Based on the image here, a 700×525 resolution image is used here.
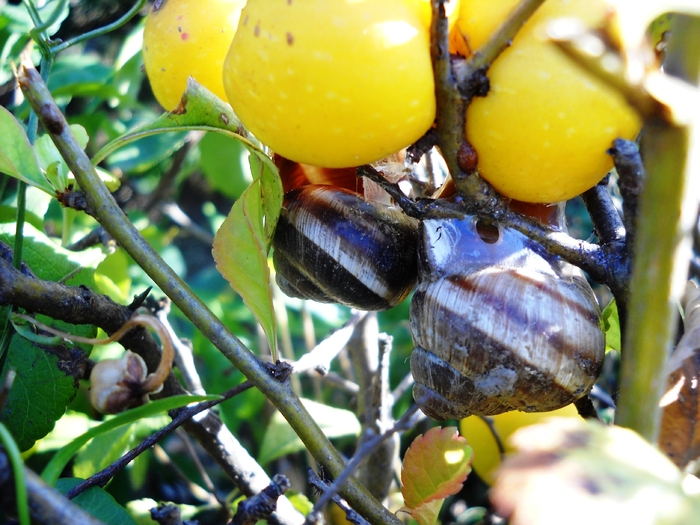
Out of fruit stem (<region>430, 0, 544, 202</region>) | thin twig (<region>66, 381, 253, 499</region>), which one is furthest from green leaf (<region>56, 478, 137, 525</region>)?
fruit stem (<region>430, 0, 544, 202</region>)

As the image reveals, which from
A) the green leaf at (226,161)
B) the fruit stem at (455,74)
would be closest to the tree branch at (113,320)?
the fruit stem at (455,74)

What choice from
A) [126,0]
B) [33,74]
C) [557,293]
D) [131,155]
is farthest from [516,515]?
[126,0]

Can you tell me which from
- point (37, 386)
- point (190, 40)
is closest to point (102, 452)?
point (37, 386)

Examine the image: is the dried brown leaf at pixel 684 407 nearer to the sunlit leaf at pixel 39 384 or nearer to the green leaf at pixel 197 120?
the green leaf at pixel 197 120

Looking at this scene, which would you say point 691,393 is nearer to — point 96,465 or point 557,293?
point 557,293

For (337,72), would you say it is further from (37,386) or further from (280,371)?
(37,386)

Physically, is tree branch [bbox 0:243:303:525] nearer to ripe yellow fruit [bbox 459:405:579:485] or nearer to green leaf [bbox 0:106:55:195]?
green leaf [bbox 0:106:55:195]
